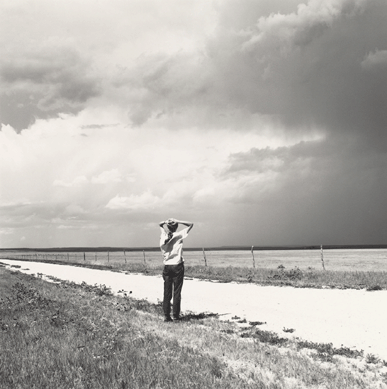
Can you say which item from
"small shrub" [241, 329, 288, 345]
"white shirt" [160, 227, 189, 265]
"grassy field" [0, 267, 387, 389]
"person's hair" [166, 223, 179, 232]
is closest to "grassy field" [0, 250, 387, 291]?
"small shrub" [241, 329, 288, 345]

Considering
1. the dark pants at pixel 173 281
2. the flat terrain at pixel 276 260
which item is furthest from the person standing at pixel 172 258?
the flat terrain at pixel 276 260

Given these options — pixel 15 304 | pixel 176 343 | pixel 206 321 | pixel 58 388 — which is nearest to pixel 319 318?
pixel 206 321

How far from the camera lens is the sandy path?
25.3ft

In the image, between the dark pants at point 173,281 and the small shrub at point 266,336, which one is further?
the dark pants at point 173,281

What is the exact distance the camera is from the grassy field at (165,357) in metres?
5.03

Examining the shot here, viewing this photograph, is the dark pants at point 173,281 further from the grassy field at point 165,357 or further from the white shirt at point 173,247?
the grassy field at point 165,357

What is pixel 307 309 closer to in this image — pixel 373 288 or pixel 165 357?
pixel 373 288

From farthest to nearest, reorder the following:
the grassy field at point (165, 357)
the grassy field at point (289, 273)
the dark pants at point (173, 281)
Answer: the grassy field at point (289, 273), the dark pants at point (173, 281), the grassy field at point (165, 357)

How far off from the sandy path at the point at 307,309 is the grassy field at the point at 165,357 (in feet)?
2.67

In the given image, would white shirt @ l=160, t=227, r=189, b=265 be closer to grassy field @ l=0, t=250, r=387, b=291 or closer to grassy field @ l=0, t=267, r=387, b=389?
grassy field @ l=0, t=267, r=387, b=389

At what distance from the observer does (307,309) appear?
10953 mm

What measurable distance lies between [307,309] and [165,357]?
609cm

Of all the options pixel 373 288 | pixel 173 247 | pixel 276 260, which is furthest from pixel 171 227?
A: pixel 276 260

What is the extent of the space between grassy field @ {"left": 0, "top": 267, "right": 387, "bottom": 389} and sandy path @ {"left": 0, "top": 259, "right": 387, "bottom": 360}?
813 mm
